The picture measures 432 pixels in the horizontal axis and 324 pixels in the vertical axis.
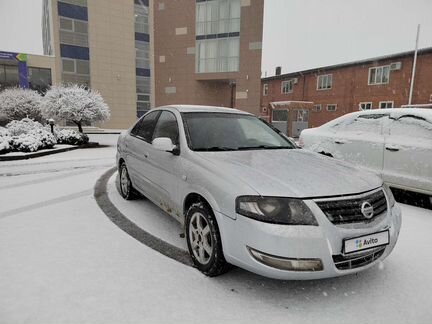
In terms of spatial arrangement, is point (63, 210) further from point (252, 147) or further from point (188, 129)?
point (252, 147)

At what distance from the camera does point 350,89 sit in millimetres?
25672

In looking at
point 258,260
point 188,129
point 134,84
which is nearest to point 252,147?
point 188,129

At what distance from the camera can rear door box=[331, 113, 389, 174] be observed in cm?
537

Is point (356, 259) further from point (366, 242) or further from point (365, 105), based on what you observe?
point (365, 105)

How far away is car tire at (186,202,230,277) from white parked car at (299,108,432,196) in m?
3.78

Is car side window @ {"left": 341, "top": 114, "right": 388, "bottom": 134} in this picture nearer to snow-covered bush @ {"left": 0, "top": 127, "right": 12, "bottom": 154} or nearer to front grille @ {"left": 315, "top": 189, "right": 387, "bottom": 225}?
front grille @ {"left": 315, "top": 189, "right": 387, "bottom": 225}

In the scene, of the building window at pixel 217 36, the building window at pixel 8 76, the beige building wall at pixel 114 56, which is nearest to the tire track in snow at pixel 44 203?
the building window at pixel 217 36

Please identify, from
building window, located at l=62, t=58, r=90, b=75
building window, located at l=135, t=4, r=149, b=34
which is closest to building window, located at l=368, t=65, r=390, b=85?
building window, located at l=135, t=4, r=149, b=34

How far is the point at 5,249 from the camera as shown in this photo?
319cm

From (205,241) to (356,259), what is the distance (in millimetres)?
1256

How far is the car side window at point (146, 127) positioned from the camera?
427 cm

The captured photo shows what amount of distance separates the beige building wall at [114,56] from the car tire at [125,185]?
80.5 feet

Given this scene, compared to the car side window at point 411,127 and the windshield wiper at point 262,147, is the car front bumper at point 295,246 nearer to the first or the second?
the windshield wiper at point 262,147

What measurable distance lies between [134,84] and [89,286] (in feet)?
94.2
